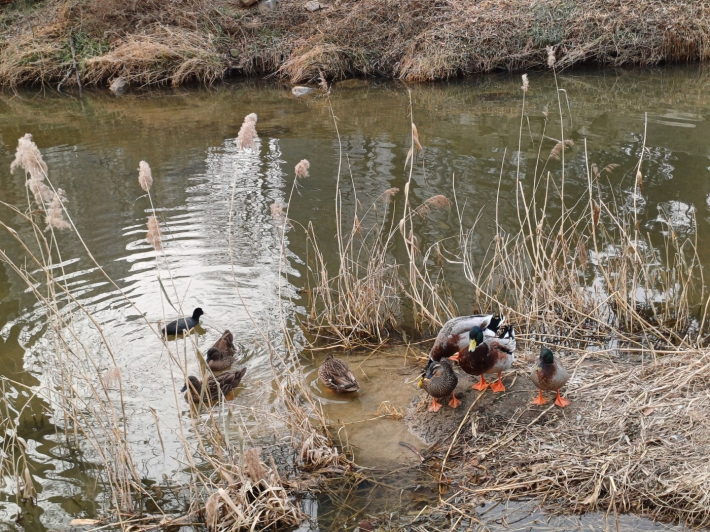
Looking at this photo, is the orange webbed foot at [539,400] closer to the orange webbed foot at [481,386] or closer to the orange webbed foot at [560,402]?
the orange webbed foot at [560,402]

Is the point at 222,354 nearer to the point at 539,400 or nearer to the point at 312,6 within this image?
the point at 539,400

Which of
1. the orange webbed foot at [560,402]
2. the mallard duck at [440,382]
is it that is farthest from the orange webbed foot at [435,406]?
the orange webbed foot at [560,402]

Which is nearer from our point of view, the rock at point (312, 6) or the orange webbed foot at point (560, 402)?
the orange webbed foot at point (560, 402)

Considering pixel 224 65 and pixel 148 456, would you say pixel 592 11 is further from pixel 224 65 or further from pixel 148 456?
pixel 148 456

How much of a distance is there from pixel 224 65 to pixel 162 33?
1926mm

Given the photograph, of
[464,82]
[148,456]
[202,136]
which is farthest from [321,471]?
[464,82]

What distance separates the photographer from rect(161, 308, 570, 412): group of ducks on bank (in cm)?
453

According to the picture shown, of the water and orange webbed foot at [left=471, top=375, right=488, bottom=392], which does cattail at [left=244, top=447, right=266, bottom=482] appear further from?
orange webbed foot at [left=471, top=375, right=488, bottom=392]

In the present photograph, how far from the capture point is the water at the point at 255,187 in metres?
5.14

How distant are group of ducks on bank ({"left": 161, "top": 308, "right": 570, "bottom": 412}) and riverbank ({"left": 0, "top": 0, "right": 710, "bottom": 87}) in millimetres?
12977

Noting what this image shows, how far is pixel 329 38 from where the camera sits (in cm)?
1881

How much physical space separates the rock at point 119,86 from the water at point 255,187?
0.43 meters

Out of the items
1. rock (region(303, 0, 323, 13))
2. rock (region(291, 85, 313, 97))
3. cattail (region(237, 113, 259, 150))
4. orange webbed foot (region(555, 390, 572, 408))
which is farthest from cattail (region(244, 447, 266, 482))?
rock (region(303, 0, 323, 13))

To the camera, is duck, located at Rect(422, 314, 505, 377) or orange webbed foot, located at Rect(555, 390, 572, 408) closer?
orange webbed foot, located at Rect(555, 390, 572, 408)
